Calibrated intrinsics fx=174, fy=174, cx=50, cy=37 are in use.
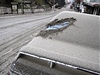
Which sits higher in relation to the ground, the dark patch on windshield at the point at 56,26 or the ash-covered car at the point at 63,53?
the dark patch on windshield at the point at 56,26

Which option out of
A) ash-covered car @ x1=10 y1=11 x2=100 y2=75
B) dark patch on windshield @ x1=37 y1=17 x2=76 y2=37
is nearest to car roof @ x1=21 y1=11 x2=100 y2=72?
ash-covered car @ x1=10 y1=11 x2=100 y2=75

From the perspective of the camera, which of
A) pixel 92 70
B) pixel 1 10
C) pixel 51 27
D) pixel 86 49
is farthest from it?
pixel 1 10

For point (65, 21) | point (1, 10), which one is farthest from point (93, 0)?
point (65, 21)

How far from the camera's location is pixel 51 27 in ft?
13.4

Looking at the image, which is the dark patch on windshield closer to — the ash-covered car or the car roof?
the ash-covered car

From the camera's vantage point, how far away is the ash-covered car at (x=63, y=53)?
8.50 feet

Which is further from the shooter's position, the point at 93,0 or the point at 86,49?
the point at 93,0

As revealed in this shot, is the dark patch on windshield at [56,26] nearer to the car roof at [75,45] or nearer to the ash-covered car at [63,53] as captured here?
the ash-covered car at [63,53]

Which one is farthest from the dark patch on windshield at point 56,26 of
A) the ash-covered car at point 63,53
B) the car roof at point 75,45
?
the car roof at point 75,45

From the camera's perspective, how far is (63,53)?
2.83 m

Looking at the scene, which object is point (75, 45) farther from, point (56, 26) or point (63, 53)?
point (56, 26)

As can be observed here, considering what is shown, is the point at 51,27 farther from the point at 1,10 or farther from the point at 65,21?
the point at 1,10

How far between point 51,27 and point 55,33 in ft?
1.48

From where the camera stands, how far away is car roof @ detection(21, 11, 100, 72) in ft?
8.75
